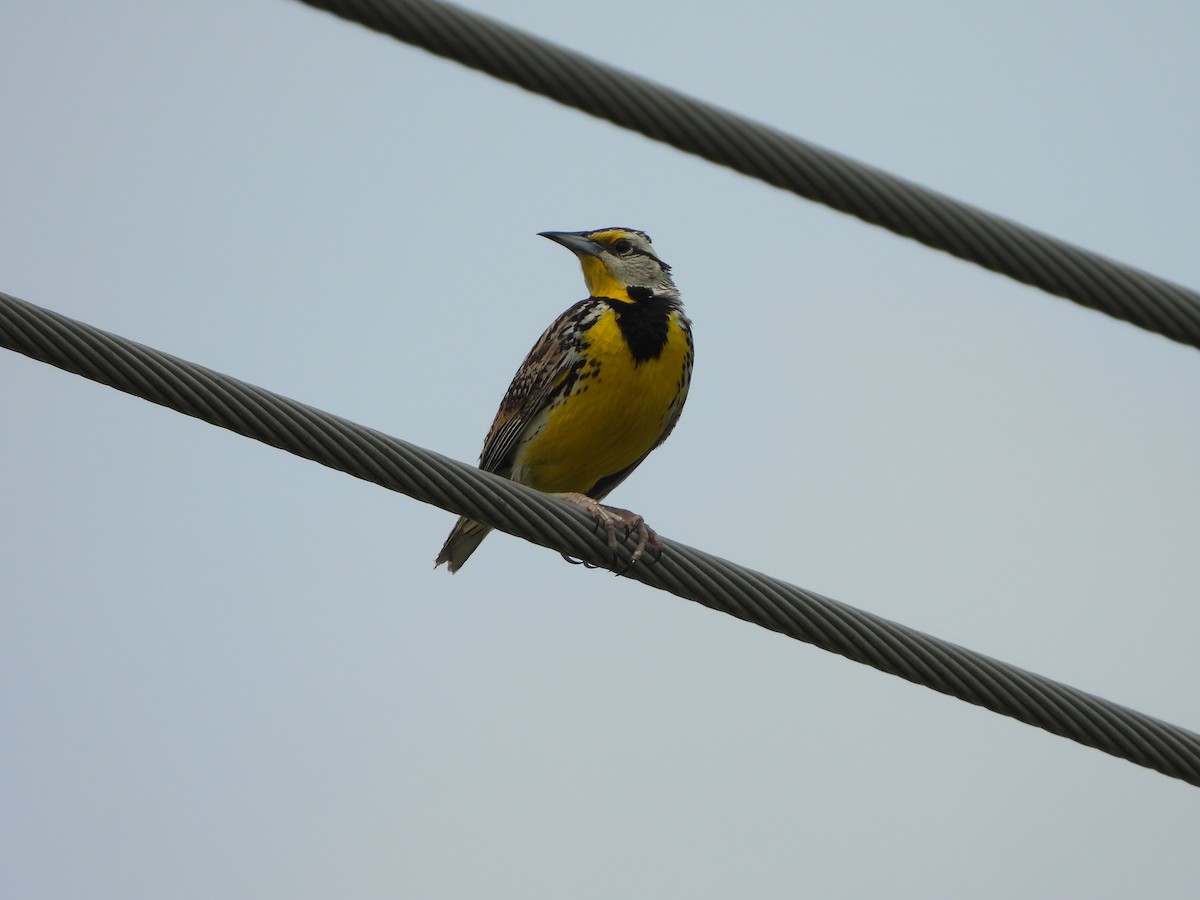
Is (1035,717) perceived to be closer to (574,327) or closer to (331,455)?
(331,455)

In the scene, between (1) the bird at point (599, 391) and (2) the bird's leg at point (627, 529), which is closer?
(2) the bird's leg at point (627, 529)

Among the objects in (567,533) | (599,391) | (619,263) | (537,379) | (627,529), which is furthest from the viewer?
(619,263)

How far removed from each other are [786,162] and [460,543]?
3986 millimetres

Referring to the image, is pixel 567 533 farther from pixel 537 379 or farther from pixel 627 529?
pixel 537 379

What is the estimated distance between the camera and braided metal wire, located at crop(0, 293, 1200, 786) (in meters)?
3.62

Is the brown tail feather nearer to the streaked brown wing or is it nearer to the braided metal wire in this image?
the streaked brown wing

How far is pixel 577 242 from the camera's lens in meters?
7.46

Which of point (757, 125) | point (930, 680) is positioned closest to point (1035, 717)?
point (930, 680)

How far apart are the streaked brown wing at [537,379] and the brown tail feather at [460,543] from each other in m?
0.34

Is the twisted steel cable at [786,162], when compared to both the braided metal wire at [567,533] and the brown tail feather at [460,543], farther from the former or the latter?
the brown tail feather at [460,543]

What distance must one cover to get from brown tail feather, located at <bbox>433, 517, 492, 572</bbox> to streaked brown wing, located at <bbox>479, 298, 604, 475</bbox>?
13.5 inches

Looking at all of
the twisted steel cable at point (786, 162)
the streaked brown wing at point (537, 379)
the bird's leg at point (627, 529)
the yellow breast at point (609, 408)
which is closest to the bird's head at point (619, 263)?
the streaked brown wing at point (537, 379)

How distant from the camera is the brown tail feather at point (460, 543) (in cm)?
742

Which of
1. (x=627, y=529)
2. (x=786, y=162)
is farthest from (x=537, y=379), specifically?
(x=786, y=162)
